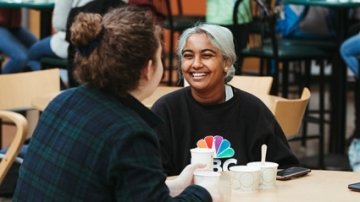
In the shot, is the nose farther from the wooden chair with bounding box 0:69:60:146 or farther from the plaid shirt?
the wooden chair with bounding box 0:69:60:146

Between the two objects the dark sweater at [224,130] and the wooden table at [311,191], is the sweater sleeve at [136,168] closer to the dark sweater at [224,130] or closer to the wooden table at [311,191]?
the wooden table at [311,191]

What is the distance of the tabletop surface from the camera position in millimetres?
6098

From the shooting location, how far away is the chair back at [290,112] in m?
4.02

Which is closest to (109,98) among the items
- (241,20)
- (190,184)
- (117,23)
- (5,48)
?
(117,23)

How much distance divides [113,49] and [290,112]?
2066 millimetres

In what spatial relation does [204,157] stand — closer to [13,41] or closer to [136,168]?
[136,168]

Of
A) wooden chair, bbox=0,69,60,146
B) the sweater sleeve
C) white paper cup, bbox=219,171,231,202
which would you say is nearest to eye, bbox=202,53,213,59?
white paper cup, bbox=219,171,231,202

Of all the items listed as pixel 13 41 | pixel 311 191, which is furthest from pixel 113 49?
pixel 13 41

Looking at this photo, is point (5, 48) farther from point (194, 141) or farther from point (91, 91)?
point (91, 91)

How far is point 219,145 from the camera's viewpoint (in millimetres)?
3191

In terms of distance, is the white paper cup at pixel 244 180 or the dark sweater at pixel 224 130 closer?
the white paper cup at pixel 244 180

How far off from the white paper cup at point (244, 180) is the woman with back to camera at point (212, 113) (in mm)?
402

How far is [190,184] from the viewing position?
245 cm

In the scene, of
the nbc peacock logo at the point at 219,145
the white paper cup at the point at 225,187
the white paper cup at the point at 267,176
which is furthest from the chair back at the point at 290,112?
the white paper cup at the point at 225,187
